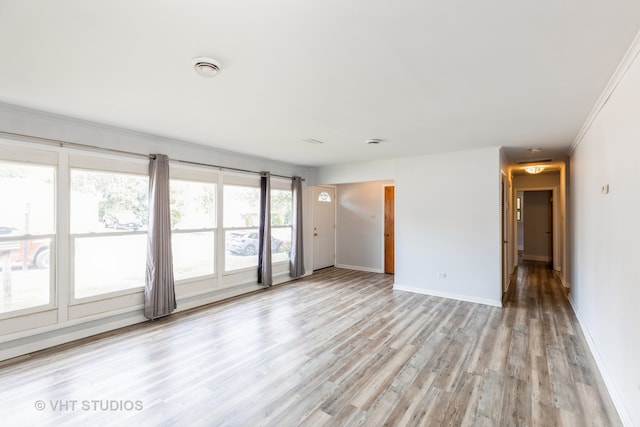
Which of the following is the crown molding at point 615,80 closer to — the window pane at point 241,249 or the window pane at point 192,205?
the window pane at point 192,205

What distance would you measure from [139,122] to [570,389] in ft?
16.4

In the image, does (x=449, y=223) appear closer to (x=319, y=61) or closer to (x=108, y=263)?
(x=319, y=61)

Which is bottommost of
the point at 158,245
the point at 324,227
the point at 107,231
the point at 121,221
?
the point at 158,245

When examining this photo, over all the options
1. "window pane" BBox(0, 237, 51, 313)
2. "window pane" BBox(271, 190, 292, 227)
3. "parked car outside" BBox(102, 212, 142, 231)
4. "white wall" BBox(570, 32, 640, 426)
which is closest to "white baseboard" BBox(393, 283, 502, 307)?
"white wall" BBox(570, 32, 640, 426)

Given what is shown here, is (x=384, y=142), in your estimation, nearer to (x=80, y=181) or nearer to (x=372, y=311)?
(x=372, y=311)

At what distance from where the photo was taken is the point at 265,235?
18.4 feet

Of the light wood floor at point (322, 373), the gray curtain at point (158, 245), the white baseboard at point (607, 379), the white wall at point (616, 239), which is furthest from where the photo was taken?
the gray curtain at point (158, 245)

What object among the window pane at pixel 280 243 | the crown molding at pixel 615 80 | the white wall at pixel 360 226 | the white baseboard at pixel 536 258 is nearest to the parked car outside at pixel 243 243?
the window pane at pixel 280 243

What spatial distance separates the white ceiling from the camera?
1.51 metres

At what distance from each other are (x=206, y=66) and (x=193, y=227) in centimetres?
314

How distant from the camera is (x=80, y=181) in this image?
11.3ft

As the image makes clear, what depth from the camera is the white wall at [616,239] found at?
6.23 feet

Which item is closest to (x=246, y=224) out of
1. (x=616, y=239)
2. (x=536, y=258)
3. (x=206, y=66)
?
(x=206, y=66)

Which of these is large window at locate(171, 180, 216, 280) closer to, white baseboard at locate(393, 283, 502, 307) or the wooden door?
white baseboard at locate(393, 283, 502, 307)
